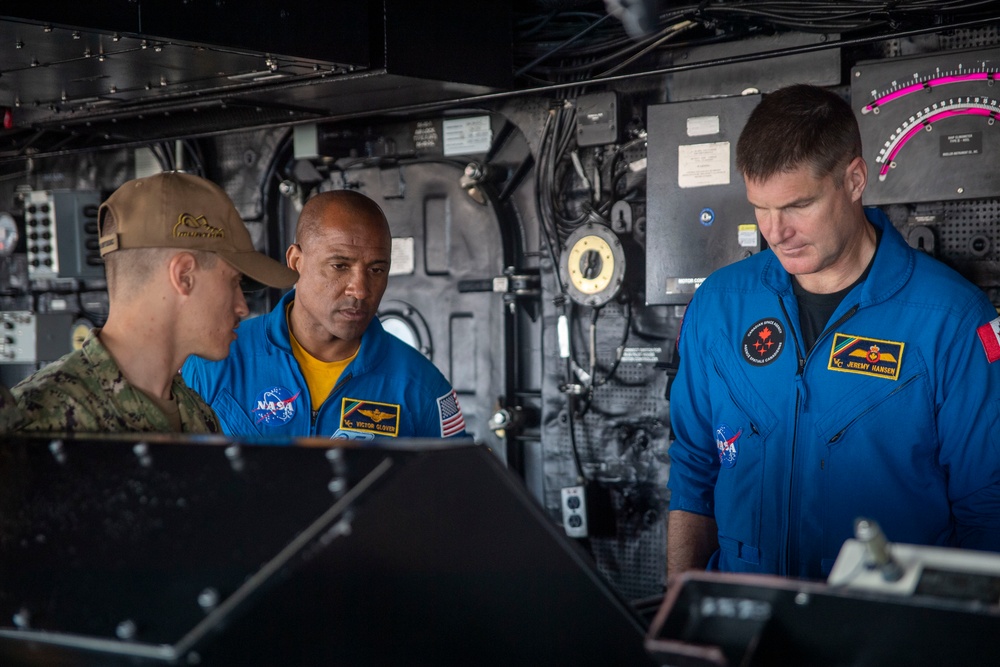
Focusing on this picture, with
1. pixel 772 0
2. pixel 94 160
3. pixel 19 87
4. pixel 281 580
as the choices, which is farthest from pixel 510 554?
pixel 94 160

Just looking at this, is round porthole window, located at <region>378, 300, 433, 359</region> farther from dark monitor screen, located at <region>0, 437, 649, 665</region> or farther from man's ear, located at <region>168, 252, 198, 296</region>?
dark monitor screen, located at <region>0, 437, 649, 665</region>

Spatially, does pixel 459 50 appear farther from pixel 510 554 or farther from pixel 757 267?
pixel 510 554

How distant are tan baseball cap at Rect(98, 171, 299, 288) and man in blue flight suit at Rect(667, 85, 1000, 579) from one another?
1.14m

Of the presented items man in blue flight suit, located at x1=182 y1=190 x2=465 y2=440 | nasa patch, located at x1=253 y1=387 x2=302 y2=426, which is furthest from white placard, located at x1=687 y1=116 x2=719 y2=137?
nasa patch, located at x1=253 y1=387 x2=302 y2=426

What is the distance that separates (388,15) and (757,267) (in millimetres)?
1685

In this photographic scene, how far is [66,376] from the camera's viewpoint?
1801mm

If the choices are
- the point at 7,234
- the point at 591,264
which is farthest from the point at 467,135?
the point at 7,234

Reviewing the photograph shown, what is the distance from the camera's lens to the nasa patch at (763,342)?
92.5 inches

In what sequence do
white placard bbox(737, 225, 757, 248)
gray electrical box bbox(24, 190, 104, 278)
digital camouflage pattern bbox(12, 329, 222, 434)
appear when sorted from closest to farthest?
digital camouflage pattern bbox(12, 329, 222, 434)
white placard bbox(737, 225, 757, 248)
gray electrical box bbox(24, 190, 104, 278)

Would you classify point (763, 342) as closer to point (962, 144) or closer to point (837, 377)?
point (837, 377)

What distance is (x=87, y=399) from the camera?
1.81 m

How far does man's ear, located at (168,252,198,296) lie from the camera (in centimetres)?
196

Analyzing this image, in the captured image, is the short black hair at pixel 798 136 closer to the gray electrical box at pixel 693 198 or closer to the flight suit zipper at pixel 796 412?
the flight suit zipper at pixel 796 412

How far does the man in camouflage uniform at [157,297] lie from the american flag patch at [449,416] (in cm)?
108
